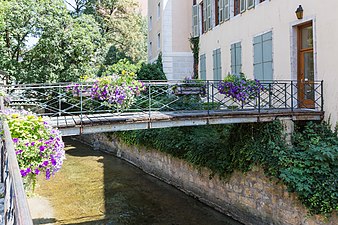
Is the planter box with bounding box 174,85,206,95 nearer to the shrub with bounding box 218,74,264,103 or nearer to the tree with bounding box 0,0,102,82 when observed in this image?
the shrub with bounding box 218,74,264,103

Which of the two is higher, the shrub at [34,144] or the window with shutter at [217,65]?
the window with shutter at [217,65]

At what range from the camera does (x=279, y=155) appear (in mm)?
8273

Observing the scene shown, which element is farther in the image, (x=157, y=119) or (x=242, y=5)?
(x=242, y=5)

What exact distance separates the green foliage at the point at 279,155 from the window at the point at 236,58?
294 cm

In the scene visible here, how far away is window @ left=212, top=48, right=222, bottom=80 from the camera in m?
15.9

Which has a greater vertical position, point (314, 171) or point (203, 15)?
point (203, 15)

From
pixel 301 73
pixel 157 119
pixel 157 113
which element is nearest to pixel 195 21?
pixel 301 73

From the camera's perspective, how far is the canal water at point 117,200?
10.4 meters

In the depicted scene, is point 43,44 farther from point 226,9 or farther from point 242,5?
point 242,5

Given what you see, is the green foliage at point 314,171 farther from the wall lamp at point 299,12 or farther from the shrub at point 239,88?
the wall lamp at point 299,12

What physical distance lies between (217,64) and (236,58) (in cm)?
204

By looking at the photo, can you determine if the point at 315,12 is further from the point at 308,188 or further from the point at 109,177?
the point at 109,177

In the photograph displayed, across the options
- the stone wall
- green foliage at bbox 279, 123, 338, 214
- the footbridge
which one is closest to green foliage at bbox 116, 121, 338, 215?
green foliage at bbox 279, 123, 338, 214

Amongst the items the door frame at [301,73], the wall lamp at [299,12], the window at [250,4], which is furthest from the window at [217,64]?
the wall lamp at [299,12]
